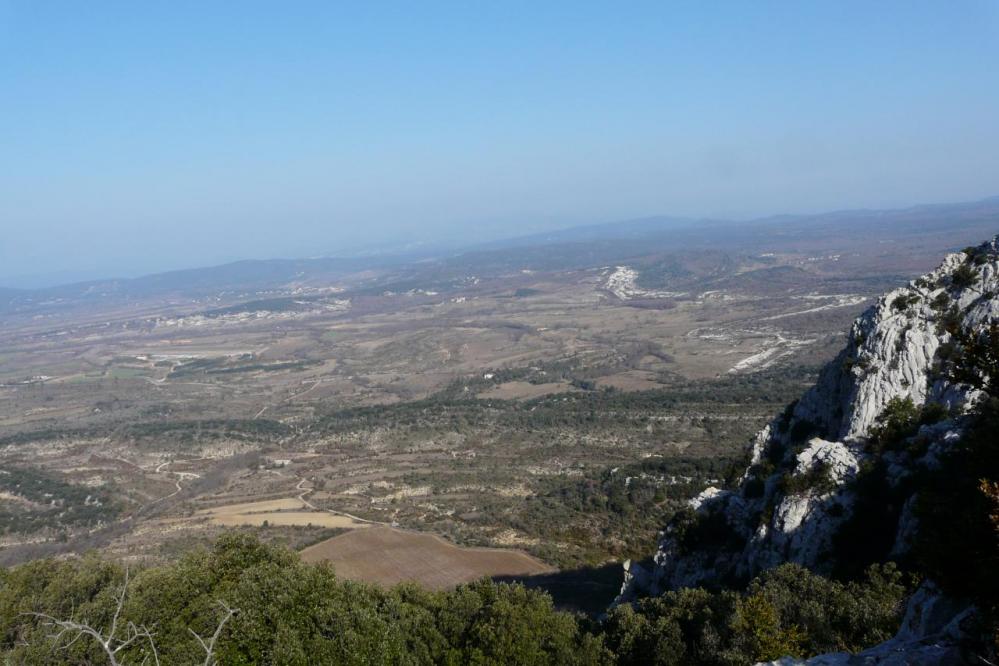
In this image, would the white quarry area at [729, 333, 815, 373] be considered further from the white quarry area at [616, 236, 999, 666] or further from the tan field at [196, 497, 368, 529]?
the white quarry area at [616, 236, 999, 666]

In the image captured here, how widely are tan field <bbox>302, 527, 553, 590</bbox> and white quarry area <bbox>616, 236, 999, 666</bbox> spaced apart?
14212 millimetres

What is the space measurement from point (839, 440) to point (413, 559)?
104 feet

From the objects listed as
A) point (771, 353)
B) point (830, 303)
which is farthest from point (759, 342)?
point (830, 303)

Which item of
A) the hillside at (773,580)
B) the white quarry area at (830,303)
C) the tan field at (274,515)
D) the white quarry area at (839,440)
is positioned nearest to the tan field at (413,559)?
the tan field at (274,515)

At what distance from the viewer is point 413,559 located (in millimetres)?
48375

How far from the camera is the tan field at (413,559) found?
1762 inches

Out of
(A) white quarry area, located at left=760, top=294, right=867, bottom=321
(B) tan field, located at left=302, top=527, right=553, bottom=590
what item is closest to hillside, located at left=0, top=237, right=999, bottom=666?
(B) tan field, located at left=302, top=527, right=553, bottom=590

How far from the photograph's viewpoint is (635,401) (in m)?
91.9

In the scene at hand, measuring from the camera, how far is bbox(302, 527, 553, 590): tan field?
4475 cm

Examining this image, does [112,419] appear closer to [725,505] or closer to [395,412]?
[395,412]

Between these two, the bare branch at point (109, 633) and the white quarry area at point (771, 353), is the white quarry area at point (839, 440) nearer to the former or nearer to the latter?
the bare branch at point (109, 633)

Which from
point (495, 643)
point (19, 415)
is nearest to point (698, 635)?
point (495, 643)

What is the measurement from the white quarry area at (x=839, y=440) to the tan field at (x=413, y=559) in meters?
14.2

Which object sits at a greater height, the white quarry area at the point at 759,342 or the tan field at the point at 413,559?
the white quarry area at the point at 759,342
